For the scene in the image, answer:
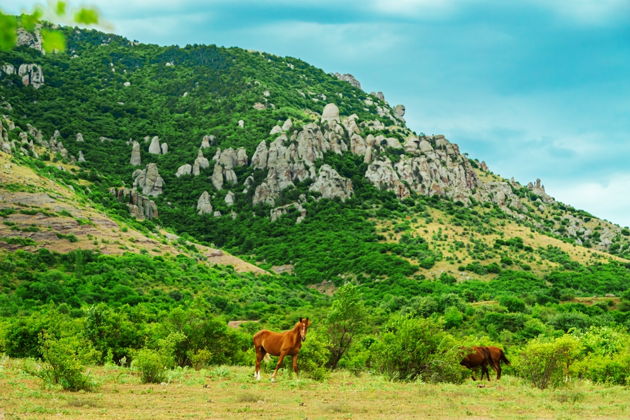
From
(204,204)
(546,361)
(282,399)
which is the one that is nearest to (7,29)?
(282,399)

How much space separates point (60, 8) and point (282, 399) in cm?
1448

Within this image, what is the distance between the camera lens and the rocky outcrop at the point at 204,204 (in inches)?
4990

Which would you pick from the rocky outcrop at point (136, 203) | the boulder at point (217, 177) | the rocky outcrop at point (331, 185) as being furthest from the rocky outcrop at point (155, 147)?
the rocky outcrop at point (331, 185)

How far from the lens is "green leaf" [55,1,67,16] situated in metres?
4.12

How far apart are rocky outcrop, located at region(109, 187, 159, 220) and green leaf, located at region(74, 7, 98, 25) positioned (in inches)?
4126

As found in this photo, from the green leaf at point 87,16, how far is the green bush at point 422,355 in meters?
21.3

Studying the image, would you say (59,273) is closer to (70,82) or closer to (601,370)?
(601,370)

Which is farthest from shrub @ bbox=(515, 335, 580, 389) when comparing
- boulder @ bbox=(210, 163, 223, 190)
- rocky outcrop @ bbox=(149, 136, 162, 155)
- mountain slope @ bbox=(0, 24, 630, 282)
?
rocky outcrop @ bbox=(149, 136, 162, 155)

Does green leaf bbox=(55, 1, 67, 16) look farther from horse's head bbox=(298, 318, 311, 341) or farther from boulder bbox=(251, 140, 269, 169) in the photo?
boulder bbox=(251, 140, 269, 169)

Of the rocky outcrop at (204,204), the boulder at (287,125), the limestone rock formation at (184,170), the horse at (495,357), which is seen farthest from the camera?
the boulder at (287,125)

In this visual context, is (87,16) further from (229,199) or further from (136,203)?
(229,199)

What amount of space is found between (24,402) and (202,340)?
1291 cm

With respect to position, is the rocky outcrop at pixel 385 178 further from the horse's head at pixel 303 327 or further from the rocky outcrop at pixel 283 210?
the horse's head at pixel 303 327

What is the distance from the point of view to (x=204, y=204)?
12775 centimetres
